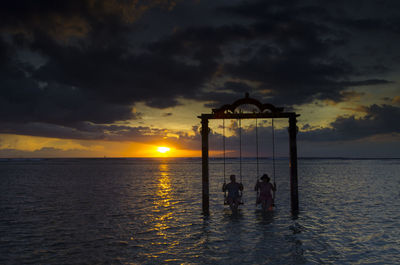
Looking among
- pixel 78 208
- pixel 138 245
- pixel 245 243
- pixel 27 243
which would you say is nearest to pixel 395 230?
pixel 245 243

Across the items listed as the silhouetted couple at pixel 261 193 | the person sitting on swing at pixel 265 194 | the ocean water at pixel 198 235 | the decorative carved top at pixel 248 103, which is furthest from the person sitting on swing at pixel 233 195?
the decorative carved top at pixel 248 103

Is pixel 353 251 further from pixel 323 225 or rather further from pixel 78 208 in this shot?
pixel 78 208

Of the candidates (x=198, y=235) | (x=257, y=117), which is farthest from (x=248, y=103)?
(x=198, y=235)

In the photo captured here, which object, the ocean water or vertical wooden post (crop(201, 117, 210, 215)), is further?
vertical wooden post (crop(201, 117, 210, 215))

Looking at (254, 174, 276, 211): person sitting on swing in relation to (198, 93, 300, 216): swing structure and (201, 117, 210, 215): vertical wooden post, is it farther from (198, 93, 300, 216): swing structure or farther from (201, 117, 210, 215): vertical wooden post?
(201, 117, 210, 215): vertical wooden post

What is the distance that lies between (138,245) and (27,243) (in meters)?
4.26

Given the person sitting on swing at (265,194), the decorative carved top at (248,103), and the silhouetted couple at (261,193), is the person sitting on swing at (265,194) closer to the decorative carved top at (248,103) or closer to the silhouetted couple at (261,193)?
the silhouetted couple at (261,193)

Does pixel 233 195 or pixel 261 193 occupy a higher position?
pixel 261 193

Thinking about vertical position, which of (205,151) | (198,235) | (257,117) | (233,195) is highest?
(257,117)

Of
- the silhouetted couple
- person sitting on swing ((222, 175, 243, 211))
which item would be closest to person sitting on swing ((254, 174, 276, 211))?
the silhouetted couple

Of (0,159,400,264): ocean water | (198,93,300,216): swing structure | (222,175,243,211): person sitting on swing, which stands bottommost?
(0,159,400,264): ocean water

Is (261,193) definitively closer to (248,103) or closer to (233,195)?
(233,195)

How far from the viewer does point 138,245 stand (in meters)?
10.7

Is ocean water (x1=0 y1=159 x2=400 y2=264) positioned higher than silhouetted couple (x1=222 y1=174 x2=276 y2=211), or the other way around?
silhouetted couple (x1=222 y1=174 x2=276 y2=211)
